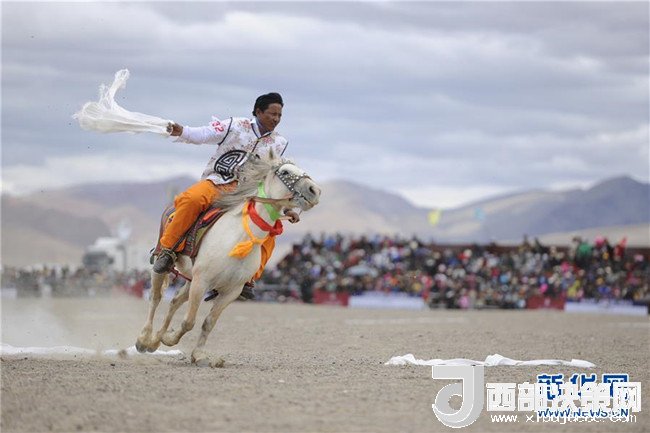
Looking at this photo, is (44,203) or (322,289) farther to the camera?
(44,203)

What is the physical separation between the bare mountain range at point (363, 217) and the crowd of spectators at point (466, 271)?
15.5 m

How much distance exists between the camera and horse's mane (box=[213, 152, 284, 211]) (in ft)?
40.1

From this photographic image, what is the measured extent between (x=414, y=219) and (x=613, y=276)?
142 m

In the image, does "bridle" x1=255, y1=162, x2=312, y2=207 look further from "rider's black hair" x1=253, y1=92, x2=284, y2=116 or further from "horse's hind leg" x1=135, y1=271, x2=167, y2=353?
"horse's hind leg" x1=135, y1=271, x2=167, y2=353

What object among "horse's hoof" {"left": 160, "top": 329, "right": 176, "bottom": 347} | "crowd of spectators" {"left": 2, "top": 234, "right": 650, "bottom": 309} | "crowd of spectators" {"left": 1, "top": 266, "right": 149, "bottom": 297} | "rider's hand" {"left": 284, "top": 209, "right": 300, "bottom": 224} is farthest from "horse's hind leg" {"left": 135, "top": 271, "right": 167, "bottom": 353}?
"crowd of spectators" {"left": 1, "top": 266, "right": 149, "bottom": 297}

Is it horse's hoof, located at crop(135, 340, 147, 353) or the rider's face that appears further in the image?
horse's hoof, located at crop(135, 340, 147, 353)

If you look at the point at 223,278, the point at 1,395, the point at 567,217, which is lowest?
the point at 1,395

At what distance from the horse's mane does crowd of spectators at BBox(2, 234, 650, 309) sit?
1049 inches

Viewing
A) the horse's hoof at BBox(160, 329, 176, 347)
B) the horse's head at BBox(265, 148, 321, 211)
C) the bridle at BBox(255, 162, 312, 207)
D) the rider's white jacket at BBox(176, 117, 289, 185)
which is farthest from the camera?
the horse's hoof at BBox(160, 329, 176, 347)

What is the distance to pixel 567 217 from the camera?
137750 mm

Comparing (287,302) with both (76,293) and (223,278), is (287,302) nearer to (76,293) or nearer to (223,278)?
(76,293)

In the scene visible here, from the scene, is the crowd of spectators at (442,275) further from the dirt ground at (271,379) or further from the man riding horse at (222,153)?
the man riding horse at (222,153)

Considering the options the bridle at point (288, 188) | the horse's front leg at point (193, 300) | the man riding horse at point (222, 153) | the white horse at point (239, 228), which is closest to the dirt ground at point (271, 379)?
the horse's front leg at point (193, 300)

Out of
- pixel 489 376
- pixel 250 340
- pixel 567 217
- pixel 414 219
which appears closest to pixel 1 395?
pixel 489 376
